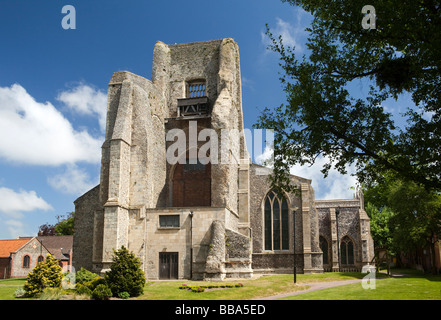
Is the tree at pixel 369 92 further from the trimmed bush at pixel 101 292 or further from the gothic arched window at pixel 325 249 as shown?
the gothic arched window at pixel 325 249

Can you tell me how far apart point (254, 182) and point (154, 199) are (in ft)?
30.8

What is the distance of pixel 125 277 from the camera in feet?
57.3

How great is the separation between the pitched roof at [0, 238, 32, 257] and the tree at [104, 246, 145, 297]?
3694 cm

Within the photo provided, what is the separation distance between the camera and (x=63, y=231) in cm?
6544

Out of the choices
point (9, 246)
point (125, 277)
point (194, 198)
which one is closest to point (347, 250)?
point (194, 198)

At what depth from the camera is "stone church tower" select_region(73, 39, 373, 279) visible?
2520 centimetres

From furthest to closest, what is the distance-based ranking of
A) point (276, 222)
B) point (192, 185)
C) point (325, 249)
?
1. point (325, 249)
2. point (192, 185)
3. point (276, 222)

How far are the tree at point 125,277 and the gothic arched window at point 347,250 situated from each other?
2517 centimetres

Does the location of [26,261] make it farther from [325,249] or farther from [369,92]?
[369,92]

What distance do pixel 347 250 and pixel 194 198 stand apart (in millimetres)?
15825

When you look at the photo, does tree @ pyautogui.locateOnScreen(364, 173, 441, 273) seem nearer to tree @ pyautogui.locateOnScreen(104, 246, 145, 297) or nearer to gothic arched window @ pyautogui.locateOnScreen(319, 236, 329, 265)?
gothic arched window @ pyautogui.locateOnScreen(319, 236, 329, 265)

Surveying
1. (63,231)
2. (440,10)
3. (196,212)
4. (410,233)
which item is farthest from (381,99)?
(63,231)

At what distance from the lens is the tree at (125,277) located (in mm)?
17234

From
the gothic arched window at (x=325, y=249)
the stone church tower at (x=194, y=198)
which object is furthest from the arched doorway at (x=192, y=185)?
the gothic arched window at (x=325, y=249)
